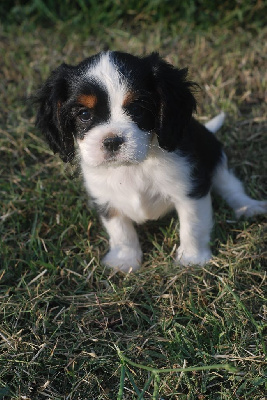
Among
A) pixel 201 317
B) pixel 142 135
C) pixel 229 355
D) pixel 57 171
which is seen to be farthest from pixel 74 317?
pixel 57 171

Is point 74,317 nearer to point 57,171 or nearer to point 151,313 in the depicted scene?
point 151,313

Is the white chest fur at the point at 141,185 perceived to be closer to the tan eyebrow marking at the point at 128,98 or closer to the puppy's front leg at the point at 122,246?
the puppy's front leg at the point at 122,246

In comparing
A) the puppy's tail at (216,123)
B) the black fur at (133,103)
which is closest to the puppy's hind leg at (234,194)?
the puppy's tail at (216,123)

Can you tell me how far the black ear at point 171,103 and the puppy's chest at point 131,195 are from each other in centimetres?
37

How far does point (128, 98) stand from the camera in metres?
3.04

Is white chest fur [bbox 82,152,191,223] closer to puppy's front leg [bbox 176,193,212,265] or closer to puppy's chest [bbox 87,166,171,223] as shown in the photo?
puppy's chest [bbox 87,166,171,223]

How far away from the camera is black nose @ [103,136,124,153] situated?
2.98 meters

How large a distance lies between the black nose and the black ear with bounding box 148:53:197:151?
0.31 m

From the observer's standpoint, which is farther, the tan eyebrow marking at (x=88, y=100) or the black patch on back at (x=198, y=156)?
the black patch on back at (x=198, y=156)

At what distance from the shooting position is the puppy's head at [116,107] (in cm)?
303

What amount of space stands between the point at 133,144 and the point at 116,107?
0.23 m

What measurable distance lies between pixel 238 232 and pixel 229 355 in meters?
1.22

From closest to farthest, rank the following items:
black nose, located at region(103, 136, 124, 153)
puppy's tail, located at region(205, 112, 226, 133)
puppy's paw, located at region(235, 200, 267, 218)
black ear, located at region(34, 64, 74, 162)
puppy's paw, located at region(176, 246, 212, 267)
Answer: black nose, located at region(103, 136, 124, 153), black ear, located at region(34, 64, 74, 162), puppy's paw, located at region(176, 246, 212, 267), puppy's paw, located at region(235, 200, 267, 218), puppy's tail, located at region(205, 112, 226, 133)

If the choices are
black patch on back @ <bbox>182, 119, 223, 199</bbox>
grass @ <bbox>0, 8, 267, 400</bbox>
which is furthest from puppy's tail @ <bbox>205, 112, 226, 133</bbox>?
black patch on back @ <bbox>182, 119, 223, 199</bbox>
